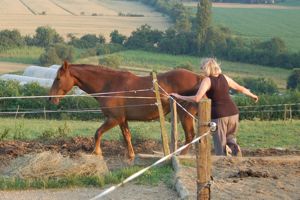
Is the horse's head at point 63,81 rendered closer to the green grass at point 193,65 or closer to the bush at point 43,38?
Answer: the green grass at point 193,65

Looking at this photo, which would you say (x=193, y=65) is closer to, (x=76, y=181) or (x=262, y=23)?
(x=262, y=23)

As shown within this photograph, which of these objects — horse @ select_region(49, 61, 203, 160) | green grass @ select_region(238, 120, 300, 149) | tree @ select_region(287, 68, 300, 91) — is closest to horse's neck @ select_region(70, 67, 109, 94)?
horse @ select_region(49, 61, 203, 160)

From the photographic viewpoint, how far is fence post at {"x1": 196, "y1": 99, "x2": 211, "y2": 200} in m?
6.44

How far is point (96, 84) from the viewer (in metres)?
12.2

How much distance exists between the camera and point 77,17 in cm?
8269

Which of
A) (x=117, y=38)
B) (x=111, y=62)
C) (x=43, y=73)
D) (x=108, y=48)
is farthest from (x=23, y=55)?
(x=43, y=73)

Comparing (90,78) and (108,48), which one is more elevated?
(90,78)

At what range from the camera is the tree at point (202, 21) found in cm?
6043

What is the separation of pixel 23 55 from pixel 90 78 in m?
47.0

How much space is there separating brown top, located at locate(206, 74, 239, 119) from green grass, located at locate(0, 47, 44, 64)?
1805 inches

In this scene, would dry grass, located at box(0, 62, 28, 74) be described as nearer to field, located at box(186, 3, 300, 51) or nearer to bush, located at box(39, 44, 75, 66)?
bush, located at box(39, 44, 75, 66)

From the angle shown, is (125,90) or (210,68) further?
(125,90)

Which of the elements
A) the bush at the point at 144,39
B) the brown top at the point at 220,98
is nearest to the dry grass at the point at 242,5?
the bush at the point at 144,39

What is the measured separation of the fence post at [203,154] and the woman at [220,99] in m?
1.99
